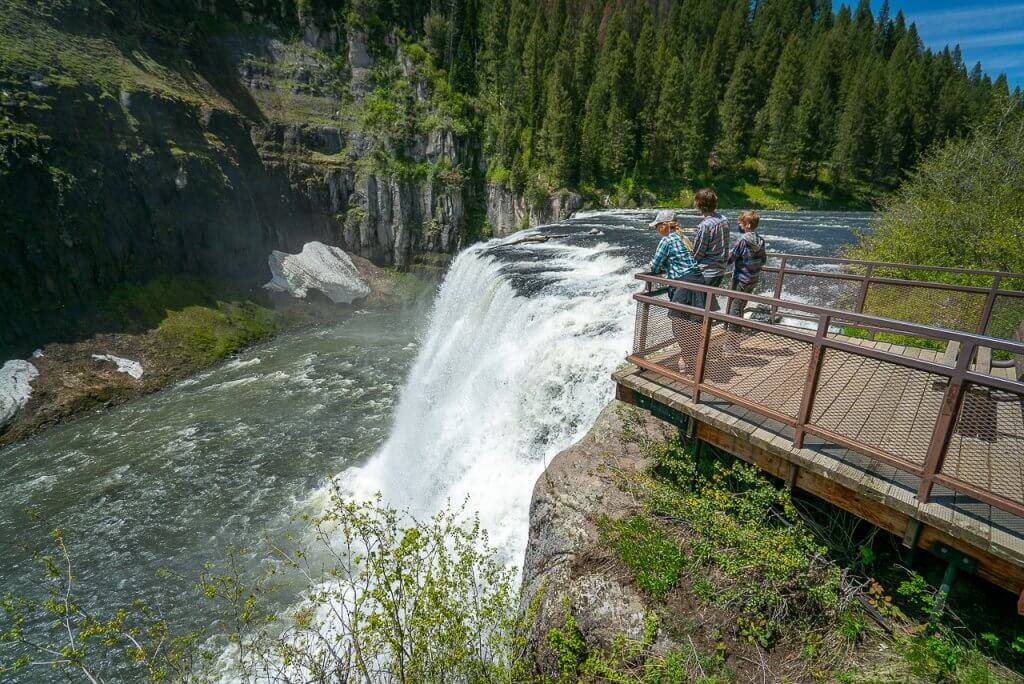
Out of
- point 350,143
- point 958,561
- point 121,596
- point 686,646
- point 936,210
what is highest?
point 350,143

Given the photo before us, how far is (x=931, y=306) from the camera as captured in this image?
322 inches

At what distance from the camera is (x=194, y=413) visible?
1733 cm

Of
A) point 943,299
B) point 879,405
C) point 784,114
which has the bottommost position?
point 879,405

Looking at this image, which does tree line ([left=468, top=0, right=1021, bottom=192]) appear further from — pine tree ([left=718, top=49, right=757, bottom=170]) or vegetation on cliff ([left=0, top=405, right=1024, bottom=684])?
vegetation on cliff ([left=0, top=405, right=1024, bottom=684])

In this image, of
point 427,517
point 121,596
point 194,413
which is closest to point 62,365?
point 194,413

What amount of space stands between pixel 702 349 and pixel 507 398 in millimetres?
6419

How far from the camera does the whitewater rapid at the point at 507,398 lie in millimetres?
9672

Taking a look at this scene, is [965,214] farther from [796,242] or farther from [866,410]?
[796,242]

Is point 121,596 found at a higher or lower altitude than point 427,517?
lower

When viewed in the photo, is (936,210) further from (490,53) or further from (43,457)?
(490,53)

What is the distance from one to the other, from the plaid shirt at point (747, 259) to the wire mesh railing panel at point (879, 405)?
283 centimetres

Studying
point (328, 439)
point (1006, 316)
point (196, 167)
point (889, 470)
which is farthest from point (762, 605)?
point (196, 167)

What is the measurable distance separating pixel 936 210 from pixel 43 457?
28.5m

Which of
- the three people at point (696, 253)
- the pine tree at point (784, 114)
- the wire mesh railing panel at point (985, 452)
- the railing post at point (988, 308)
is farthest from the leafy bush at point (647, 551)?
the pine tree at point (784, 114)
